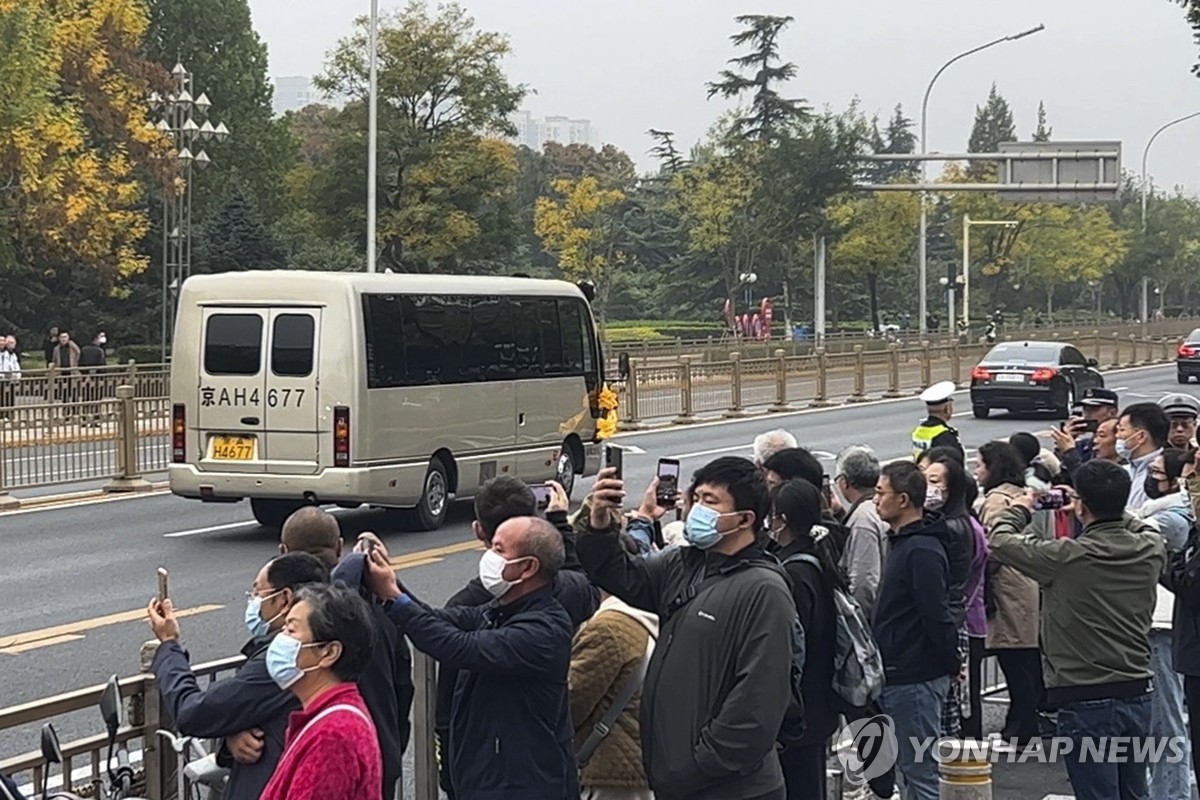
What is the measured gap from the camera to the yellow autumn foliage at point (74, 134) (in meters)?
35.0

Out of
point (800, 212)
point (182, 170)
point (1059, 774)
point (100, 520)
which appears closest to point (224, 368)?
point (100, 520)

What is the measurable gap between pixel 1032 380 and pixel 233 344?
20.2 meters

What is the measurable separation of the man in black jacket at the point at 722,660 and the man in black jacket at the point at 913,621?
157 cm

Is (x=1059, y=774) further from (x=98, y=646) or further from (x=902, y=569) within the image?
(x=98, y=646)

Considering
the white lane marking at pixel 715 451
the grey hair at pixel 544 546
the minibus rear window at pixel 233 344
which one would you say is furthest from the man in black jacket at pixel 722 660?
the white lane marking at pixel 715 451

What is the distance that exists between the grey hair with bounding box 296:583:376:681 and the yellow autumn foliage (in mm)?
32564

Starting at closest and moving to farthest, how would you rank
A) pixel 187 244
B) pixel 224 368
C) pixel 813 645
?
pixel 813 645 → pixel 224 368 → pixel 187 244

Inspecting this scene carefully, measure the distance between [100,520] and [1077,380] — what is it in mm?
21130

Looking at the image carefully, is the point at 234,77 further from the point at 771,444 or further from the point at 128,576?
the point at 771,444

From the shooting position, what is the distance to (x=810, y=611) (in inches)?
240

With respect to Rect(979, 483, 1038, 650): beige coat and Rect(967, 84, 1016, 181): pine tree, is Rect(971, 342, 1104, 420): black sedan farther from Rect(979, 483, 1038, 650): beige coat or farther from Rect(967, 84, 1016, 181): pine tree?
Rect(967, 84, 1016, 181): pine tree

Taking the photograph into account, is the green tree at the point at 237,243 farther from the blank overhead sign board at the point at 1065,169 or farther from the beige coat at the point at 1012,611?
the beige coat at the point at 1012,611

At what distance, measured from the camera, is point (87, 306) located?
50875 millimetres

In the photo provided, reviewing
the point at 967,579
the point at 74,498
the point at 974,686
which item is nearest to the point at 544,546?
the point at 967,579
